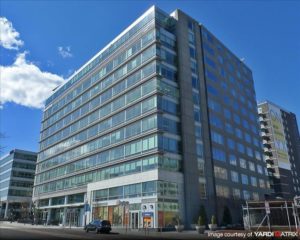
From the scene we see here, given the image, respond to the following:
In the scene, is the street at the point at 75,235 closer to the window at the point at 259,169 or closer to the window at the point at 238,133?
the window at the point at 238,133

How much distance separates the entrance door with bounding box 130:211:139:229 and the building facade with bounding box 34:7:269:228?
0.51 feet

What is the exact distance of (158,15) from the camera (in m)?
59.6

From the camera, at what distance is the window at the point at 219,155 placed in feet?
202

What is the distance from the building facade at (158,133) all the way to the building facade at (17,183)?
40293mm

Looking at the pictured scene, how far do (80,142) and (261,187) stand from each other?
44250 millimetres

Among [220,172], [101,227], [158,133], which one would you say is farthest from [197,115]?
[101,227]

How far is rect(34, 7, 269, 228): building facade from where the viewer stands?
169 feet

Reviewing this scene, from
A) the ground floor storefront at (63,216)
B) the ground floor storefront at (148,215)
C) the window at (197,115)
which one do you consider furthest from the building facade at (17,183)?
the window at (197,115)

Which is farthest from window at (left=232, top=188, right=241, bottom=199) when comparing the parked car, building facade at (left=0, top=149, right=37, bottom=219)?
building facade at (left=0, top=149, right=37, bottom=219)

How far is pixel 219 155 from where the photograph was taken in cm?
6306

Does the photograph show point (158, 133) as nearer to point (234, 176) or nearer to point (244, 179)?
point (234, 176)

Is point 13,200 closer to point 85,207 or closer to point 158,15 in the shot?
point 85,207

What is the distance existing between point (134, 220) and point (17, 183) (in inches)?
3342

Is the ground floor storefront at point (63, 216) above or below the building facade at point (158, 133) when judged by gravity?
below
